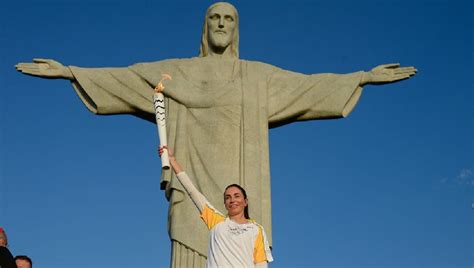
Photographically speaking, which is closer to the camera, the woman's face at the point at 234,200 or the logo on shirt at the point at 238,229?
the logo on shirt at the point at 238,229

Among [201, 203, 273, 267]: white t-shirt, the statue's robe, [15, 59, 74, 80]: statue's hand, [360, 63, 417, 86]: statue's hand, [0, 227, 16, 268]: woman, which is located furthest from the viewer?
[360, 63, 417, 86]: statue's hand

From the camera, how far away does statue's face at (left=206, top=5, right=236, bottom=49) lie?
1377 cm

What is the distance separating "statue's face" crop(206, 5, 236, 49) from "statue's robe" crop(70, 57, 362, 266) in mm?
310

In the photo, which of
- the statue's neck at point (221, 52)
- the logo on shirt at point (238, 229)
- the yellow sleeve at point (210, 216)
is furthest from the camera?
the statue's neck at point (221, 52)

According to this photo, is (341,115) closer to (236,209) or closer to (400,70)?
(400,70)

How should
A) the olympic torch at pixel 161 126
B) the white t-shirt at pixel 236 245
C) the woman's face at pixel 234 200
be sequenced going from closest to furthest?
the white t-shirt at pixel 236 245 < the woman's face at pixel 234 200 < the olympic torch at pixel 161 126

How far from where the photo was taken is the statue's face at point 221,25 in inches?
542

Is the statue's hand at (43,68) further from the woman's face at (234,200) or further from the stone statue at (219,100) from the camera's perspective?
the woman's face at (234,200)

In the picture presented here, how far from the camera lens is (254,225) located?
23.9 feet

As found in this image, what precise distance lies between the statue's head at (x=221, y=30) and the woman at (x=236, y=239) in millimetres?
6710

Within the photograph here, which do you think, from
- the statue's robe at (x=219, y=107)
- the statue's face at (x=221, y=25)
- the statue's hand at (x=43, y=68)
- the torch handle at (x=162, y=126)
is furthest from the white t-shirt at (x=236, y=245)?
the statue's face at (x=221, y=25)

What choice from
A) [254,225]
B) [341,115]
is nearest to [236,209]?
[254,225]

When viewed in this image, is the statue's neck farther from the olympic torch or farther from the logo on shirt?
the logo on shirt

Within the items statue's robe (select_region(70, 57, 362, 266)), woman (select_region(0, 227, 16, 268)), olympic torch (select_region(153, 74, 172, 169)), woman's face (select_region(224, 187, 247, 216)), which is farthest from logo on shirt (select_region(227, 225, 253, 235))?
statue's robe (select_region(70, 57, 362, 266))
